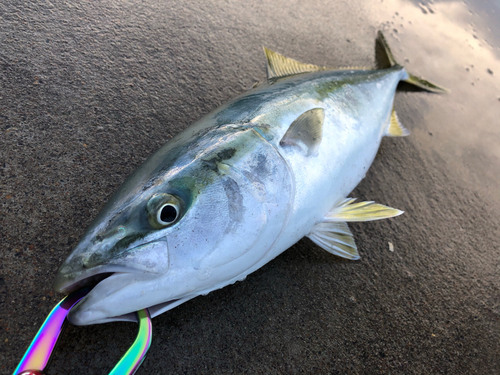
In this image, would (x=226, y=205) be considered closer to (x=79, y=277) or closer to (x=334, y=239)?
(x=79, y=277)

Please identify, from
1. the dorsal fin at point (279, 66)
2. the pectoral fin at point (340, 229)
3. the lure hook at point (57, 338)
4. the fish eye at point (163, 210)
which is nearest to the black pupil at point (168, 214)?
the fish eye at point (163, 210)

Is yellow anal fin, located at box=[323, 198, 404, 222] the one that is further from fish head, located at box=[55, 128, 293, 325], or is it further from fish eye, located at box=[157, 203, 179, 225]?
fish eye, located at box=[157, 203, 179, 225]

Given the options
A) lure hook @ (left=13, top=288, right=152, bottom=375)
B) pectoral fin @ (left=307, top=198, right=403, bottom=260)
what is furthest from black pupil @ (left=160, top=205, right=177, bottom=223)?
pectoral fin @ (left=307, top=198, right=403, bottom=260)

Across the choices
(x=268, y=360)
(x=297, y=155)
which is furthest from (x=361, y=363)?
(x=297, y=155)

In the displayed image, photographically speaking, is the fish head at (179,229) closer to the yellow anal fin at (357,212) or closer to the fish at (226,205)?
the fish at (226,205)

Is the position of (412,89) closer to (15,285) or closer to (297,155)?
(297,155)

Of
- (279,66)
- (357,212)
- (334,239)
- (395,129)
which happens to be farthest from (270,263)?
(395,129)

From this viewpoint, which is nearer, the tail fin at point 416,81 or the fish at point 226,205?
the fish at point 226,205
